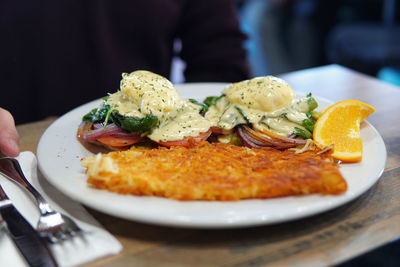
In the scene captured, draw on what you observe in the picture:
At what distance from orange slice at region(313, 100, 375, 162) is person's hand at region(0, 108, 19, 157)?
1475mm

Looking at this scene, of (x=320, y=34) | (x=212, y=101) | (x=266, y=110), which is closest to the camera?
(x=266, y=110)

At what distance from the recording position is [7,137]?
6.06 ft

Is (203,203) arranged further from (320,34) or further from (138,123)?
(320,34)

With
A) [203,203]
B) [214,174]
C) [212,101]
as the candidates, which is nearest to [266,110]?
[212,101]

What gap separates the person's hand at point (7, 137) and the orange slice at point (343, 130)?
4.84 feet

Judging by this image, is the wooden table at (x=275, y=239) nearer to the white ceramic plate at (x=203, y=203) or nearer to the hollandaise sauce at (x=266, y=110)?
the white ceramic plate at (x=203, y=203)

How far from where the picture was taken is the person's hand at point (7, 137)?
1818mm

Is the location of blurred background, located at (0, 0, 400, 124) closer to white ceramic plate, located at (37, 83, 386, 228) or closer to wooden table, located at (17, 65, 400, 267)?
white ceramic plate, located at (37, 83, 386, 228)

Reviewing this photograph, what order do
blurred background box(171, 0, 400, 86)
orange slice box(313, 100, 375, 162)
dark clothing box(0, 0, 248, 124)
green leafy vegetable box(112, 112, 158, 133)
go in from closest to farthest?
1. orange slice box(313, 100, 375, 162)
2. green leafy vegetable box(112, 112, 158, 133)
3. dark clothing box(0, 0, 248, 124)
4. blurred background box(171, 0, 400, 86)

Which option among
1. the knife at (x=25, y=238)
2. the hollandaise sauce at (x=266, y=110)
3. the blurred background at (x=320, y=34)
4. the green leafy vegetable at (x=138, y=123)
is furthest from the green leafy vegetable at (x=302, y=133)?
the blurred background at (x=320, y=34)

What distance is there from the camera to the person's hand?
71.6 inches

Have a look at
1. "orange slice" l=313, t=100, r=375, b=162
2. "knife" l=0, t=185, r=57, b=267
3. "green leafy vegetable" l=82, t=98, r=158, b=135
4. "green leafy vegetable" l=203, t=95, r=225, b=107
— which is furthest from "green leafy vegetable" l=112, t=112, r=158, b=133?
"orange slice" l=313, t=100, r=375, b=162

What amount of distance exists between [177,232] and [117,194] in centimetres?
27

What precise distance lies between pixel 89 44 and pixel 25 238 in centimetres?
209
